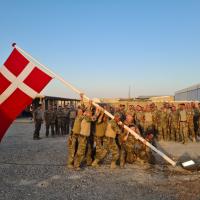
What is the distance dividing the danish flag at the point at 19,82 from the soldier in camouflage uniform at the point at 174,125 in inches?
349

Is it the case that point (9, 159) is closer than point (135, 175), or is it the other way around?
point (135, 175)

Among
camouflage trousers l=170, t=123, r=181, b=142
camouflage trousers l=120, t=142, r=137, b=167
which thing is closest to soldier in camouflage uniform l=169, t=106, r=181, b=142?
camouflage trousers l=170, t=123, r=181, b=142

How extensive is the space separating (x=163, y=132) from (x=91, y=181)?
916cm

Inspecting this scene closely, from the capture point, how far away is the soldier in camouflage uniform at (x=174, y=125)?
15484 mm

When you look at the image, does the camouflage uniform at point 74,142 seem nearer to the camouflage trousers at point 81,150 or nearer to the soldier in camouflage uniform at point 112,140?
the camouflage trousers at point 81,150

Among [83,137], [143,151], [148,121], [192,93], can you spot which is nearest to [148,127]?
[148,121]

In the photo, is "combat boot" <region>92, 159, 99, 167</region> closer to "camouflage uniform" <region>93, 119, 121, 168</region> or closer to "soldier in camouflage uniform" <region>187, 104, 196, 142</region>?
"camouflage uniform" <region>93, 119, 121, 168</region>

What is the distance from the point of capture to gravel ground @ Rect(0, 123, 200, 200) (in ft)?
21.1

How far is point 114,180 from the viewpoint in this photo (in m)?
7.63

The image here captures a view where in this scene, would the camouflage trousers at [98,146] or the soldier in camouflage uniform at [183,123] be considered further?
the soldier in camouflage uniform at [183,123]

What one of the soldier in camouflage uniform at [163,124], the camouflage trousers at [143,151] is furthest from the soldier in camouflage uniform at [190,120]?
the camouflage trousers at [143,151]

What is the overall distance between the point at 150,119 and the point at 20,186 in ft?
29.1

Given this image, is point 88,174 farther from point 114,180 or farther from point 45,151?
point 45,151

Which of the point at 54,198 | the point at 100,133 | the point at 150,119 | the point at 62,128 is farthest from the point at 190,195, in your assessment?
the point at 62,128
